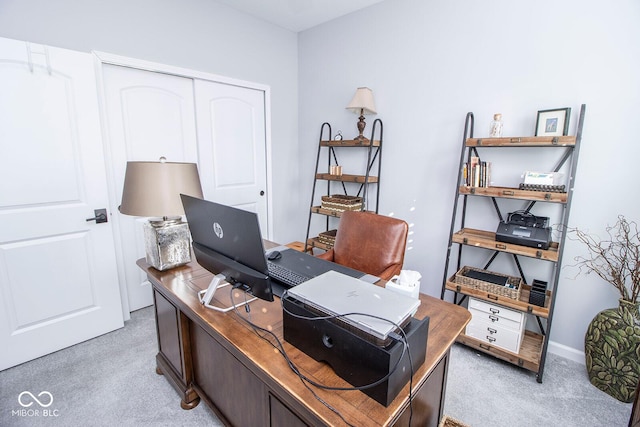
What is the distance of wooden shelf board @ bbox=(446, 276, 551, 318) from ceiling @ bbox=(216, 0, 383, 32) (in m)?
2.48

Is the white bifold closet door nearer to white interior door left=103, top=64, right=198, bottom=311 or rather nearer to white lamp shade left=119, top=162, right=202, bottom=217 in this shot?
white interior door left=103, top=64, right=198, bottom=311

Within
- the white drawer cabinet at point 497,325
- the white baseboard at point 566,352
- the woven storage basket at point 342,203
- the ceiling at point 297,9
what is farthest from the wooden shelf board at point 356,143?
the white baseboard at point 566,352

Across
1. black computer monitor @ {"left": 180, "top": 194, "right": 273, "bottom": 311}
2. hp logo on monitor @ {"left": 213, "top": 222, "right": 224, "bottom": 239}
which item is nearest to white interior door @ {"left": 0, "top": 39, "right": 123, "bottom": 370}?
black computer monitor @ {"left": 180, "top": 194, "right": 273, "bottom": 311}

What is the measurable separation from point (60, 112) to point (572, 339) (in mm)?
3816

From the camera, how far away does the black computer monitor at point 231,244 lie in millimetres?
1053

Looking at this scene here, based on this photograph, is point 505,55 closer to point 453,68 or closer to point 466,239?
point 453,68

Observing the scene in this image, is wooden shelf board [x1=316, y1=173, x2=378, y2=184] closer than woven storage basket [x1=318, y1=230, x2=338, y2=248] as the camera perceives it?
Yes

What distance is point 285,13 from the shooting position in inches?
116

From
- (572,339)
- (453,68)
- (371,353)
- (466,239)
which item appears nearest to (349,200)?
(466,239)

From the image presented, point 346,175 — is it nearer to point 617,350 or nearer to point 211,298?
point 211,298

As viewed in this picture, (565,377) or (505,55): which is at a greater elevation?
(505,55)

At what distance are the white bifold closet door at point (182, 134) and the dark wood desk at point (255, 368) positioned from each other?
108cm

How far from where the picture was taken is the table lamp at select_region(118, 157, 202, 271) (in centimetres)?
145

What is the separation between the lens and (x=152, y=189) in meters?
1.45
